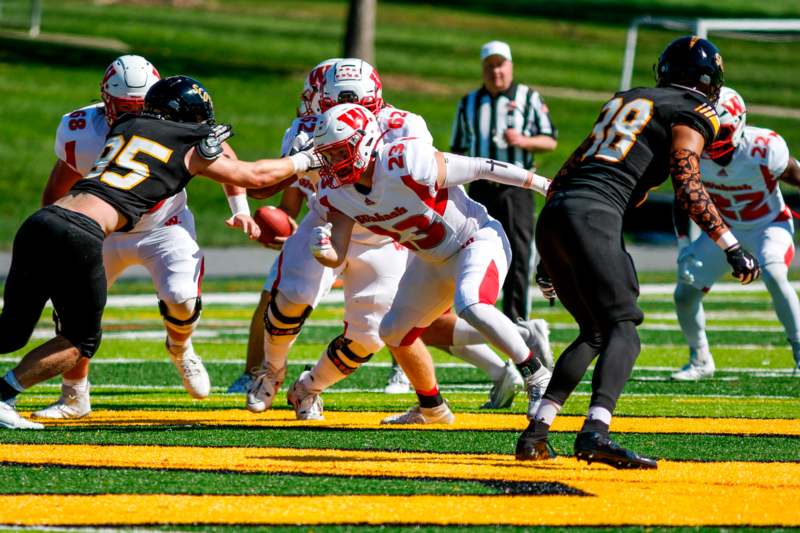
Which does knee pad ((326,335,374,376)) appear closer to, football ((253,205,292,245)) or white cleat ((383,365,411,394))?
football ((253,205,292,245))

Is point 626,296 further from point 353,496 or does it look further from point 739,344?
point 739,344

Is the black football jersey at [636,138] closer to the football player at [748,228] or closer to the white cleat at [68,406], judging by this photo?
the white cleat at [68,406]

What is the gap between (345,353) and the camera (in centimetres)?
676

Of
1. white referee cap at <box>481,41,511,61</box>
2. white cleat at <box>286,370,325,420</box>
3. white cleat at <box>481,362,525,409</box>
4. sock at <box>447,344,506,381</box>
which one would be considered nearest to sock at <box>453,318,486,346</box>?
sock at <box>447,344,506,381</box>

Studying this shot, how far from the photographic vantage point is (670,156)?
5.51 m

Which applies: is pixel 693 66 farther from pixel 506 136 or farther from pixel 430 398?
pixel 506 136

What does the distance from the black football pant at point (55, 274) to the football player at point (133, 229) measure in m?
0.85

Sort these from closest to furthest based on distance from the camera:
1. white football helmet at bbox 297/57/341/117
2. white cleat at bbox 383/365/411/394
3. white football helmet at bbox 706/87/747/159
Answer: white football helmet at bbox 297/57/341/117 → white football helmet at bbox 706/87/747/159 → white cleat at bbox 383/365/411/394

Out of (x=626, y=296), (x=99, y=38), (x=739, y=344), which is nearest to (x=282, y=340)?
(x=626, y=296)

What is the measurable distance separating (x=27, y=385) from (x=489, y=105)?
4.55m

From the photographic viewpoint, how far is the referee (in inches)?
382

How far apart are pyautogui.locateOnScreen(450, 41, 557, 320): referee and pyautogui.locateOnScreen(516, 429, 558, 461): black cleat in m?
4.06

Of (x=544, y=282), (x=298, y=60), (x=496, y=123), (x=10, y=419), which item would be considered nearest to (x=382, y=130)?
(x=544, y=282)

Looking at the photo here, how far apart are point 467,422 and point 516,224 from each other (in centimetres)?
313
